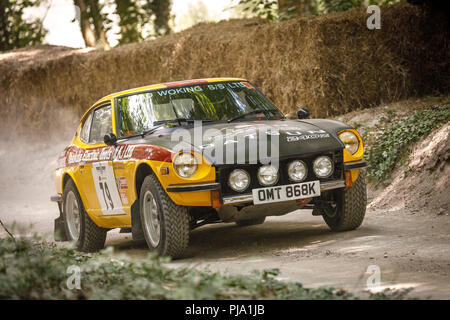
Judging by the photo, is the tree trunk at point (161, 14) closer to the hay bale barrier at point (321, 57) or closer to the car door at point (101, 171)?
the hay bale barrier at point (321, 57)

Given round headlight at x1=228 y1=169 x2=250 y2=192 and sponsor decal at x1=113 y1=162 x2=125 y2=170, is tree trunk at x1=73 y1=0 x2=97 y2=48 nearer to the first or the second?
sponsor decal at x1=113 y1=162 x2=125 y2=170

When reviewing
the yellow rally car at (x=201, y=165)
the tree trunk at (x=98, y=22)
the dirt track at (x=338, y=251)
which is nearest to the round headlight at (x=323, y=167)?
the yellow rally car at (x=201, y=165)

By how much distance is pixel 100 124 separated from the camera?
8820 mm

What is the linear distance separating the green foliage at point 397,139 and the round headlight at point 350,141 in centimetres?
321

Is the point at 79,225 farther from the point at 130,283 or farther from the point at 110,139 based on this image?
the point at 130,283

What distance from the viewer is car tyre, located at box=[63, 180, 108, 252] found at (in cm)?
875

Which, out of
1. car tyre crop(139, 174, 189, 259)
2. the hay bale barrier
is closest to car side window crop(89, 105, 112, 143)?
car tyre crop(139, 174, 189, 259)

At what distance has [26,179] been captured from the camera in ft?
66.9

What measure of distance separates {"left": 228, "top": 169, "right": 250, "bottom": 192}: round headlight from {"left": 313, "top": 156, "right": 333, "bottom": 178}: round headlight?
770 millimetres

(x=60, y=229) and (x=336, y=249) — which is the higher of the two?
(x=336, y=249)

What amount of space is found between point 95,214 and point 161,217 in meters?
1.78

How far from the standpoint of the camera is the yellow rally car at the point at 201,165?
686cm

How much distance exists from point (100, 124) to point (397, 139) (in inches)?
191

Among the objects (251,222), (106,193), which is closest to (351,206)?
(251,222)
